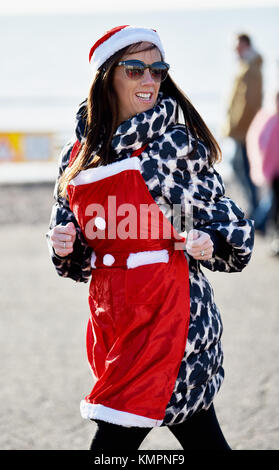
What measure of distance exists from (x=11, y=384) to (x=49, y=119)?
10.5 metres

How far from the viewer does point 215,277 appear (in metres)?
6.04

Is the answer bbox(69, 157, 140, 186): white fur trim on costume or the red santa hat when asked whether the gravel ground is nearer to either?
bbox(69, 157, 140, 186): white fur trim on costume

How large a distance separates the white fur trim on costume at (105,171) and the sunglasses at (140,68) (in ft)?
0.90

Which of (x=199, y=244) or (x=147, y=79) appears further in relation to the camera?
(x=147, y=79)

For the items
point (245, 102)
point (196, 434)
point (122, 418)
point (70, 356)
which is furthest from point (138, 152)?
point (245, 102)

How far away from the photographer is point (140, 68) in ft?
7.16

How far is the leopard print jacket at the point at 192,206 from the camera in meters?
2.13

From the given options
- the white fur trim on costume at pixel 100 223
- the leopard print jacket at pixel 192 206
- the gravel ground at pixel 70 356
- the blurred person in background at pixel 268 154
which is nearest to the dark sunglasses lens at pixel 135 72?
the leopard print jacket at pixel 192 206

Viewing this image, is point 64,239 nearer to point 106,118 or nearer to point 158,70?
point 106,118

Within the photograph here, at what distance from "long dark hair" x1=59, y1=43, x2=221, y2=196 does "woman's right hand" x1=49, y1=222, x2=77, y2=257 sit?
12 cm

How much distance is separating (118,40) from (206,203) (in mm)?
581

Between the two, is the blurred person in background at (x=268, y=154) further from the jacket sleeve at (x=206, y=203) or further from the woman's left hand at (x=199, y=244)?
the woman's left hand at (x=199, y=244)

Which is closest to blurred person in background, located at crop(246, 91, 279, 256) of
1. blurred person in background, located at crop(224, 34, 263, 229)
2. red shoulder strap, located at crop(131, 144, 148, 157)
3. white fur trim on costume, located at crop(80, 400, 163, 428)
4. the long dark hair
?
blurred person in background, located at crop(224, 34, 263, 229)

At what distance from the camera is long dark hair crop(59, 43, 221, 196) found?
2215 mm
